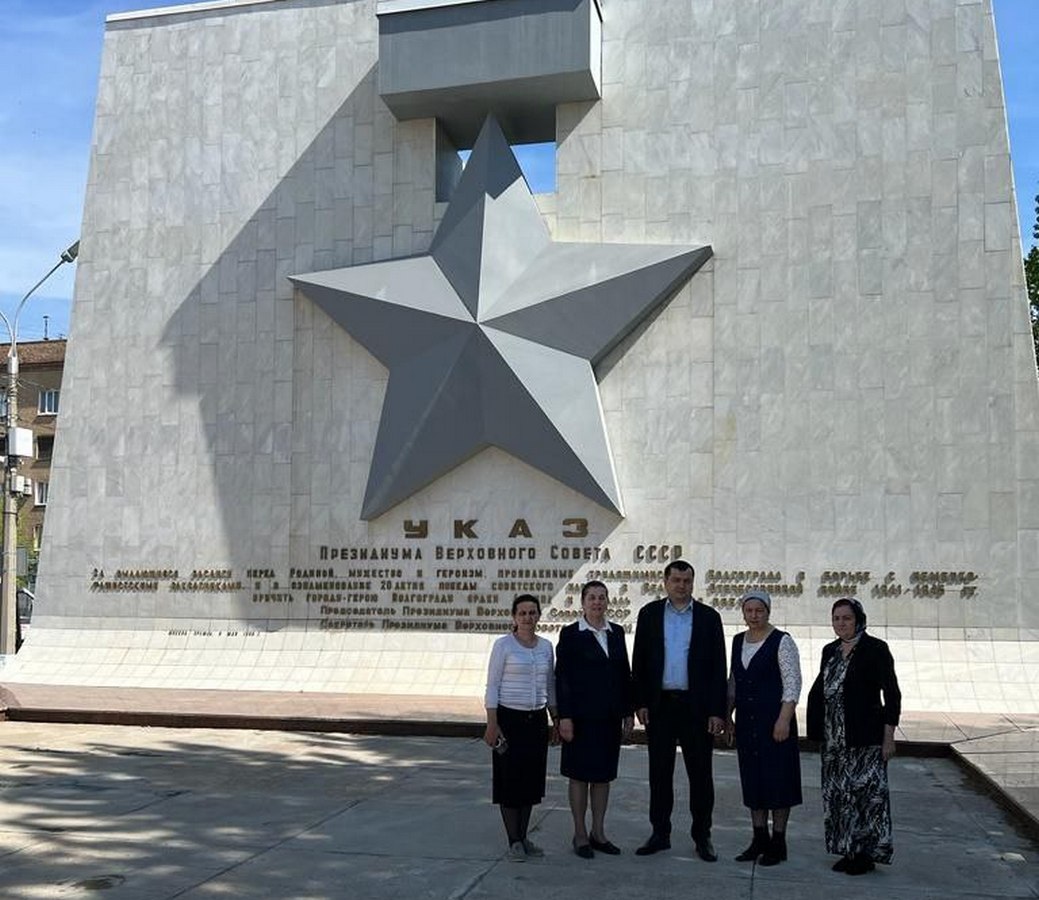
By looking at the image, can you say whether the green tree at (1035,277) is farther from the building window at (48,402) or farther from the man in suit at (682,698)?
the building window at (48,402)

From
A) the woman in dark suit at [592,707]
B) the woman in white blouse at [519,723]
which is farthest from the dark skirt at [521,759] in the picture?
the woman in dark suit at [592,707]

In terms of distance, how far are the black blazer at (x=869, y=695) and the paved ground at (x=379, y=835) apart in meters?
0.80

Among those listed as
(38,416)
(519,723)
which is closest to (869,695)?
(519,723)

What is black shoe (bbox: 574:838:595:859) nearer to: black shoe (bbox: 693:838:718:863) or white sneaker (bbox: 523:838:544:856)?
white sneaker (bbox: 523:838:544:856)

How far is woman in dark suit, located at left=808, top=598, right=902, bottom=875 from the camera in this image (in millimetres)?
6777

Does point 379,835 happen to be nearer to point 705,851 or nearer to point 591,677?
point 591,677

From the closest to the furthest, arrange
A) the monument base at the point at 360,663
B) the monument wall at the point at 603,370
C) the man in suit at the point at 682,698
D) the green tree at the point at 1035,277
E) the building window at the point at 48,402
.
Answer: the man in suit at the point at 682,698, the monument base at the point at 360,663, the monument wall at the point at 603,370, the green tree at the point at 1035,277, the building window at the point at 48,402

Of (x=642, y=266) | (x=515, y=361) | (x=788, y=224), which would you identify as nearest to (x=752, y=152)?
(x=788, y=224)

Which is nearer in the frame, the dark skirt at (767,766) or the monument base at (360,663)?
the dark skirt at (767,766)

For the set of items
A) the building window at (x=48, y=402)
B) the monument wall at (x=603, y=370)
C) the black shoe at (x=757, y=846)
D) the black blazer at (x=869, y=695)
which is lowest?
the black shoe at (x=757, y=846)

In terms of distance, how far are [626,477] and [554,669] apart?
9.29 metres

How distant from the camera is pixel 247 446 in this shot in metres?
17.8

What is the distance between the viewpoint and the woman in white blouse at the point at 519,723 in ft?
23.1

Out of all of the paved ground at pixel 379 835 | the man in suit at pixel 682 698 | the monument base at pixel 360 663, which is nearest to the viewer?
the paved ground at pixel 379 835
